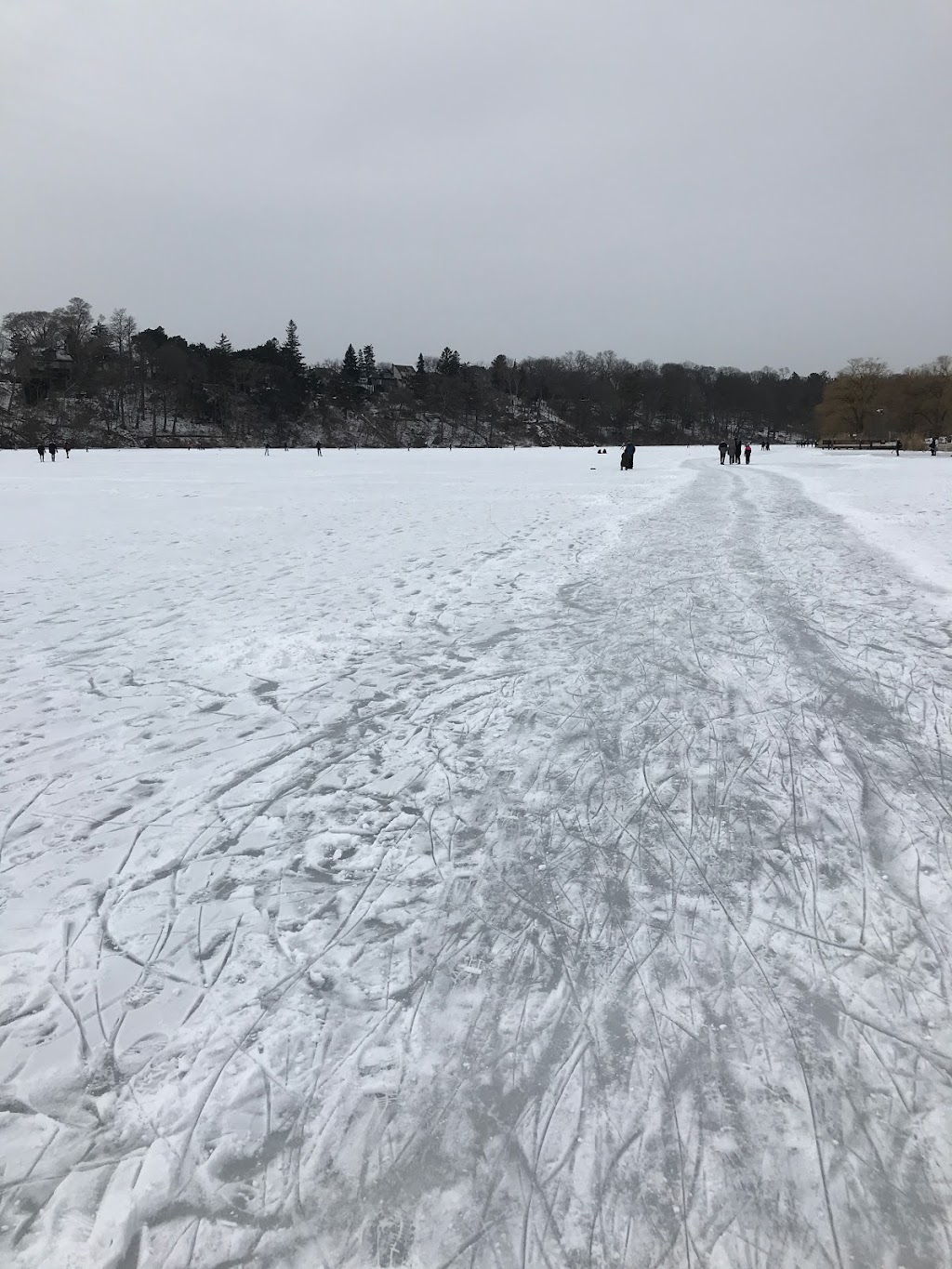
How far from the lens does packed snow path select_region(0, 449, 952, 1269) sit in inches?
71.3

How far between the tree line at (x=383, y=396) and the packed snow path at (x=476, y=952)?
79947mm

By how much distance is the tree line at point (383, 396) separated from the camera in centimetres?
7981

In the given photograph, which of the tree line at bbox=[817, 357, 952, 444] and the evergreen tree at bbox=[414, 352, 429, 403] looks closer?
the tree line at bbox=[817, 357, 952, 444]

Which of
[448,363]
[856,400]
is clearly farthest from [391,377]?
[856,400]

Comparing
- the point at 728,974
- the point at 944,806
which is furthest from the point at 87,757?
the point at 944,806

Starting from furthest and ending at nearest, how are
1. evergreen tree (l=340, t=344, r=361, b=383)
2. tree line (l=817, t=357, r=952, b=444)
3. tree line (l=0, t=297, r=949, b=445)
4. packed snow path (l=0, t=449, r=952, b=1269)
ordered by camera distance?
evergreen tree (l=340, t=344, r=361, b=383), tree line (l=0, t=297, r=949, b=445), tree line (l=817, t=357, r=952, b=444), packed snow path (l=0, t=449, r=952, b=1269)

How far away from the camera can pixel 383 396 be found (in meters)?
114

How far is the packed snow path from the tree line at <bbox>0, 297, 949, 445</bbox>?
79947mm

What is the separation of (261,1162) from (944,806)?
348 centimetres

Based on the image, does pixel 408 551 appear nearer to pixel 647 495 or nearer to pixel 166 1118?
pixel 166 1118

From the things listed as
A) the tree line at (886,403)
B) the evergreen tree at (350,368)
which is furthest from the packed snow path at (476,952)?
the evergreen tree at (350,368)

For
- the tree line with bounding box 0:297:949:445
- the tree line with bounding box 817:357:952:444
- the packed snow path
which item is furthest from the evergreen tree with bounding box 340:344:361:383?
the packed snow path

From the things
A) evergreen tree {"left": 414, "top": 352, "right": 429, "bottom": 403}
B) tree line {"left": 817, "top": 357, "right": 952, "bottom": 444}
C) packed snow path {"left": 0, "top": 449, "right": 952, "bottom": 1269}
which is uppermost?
evergreen tree {"left": 414, "top": 352, "right": 429, "bottom": 403}

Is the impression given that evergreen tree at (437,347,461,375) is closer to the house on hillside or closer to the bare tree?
the house on hillside
